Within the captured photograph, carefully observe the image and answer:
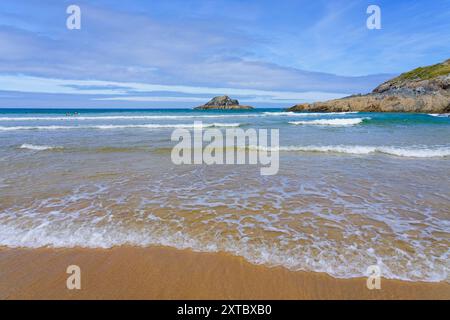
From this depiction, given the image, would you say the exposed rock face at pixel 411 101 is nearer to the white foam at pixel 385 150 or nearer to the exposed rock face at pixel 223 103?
the white foam at pixel 385 150

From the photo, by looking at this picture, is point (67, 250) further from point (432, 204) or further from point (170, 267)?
point (432, 204)

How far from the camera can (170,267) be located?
11.7 ft

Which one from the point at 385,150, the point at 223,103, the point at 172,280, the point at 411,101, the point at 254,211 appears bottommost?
the point at 172,280

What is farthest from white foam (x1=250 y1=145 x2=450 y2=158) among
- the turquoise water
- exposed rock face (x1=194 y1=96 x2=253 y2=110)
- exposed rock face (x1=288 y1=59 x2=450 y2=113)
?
exposed rock face (x1=194 y1=96 x2=253 y2=110)

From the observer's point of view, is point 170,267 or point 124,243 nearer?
point 170,267

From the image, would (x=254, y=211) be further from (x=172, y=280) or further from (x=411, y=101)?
(x=411, y=101)

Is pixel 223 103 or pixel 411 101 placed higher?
pixel 223 103

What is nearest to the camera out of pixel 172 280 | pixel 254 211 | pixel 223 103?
pixel 172 280

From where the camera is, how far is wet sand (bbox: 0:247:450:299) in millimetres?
3051

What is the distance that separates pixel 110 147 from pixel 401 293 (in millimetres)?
13548

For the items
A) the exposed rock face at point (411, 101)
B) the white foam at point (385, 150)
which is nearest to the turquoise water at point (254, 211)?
the white foam at point (385, 150)

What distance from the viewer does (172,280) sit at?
3.31 metres

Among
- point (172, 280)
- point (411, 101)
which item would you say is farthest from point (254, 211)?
point (411, 101)
